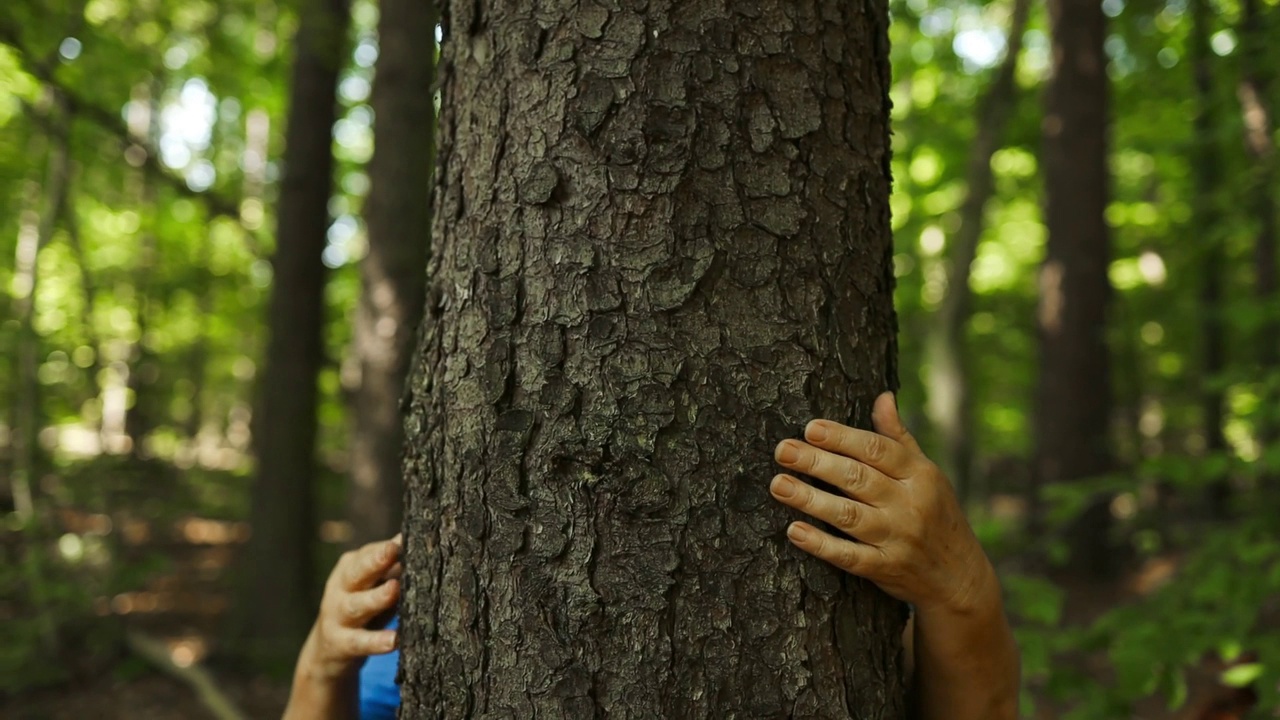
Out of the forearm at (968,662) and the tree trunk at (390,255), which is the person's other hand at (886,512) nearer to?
the forearm at (968,662)

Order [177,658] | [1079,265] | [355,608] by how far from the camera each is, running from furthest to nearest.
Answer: [1079,265], [177,658], [355,608]

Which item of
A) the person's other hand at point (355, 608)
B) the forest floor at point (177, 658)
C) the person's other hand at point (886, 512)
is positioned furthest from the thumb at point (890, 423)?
the forest floor at point (177, 658)

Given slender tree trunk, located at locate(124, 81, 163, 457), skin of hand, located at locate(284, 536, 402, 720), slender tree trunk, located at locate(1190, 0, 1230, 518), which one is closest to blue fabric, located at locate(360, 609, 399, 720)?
skin of hand, located at locate(284, 536, 402, 720)

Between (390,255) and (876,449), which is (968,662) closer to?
(876,449)

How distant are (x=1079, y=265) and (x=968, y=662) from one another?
342 inches

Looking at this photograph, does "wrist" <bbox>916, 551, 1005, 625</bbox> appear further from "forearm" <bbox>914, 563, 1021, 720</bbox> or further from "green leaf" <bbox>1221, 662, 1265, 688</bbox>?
"green leaf" <bbox>1221, 662, 1265, 688</bbox>

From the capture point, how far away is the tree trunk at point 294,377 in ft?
24.5

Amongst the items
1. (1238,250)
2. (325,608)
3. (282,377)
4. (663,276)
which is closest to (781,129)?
(663,276)

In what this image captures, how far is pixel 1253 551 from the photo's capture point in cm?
289

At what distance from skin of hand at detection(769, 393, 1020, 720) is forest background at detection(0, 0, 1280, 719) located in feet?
5.35

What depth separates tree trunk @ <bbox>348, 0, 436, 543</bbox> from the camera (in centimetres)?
534

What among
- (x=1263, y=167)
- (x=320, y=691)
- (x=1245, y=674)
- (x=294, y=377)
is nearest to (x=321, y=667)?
(x=320, y=691)

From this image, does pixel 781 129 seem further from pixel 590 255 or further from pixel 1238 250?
pixel 1238 250

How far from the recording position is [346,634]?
167 cm
